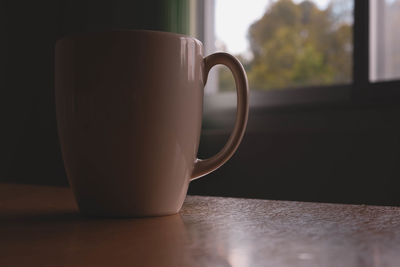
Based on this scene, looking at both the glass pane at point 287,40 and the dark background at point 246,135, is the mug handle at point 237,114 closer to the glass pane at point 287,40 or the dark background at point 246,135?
the dark background at point 246,135

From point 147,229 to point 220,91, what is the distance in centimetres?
159

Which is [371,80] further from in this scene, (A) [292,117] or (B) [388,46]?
(A) [292,117]

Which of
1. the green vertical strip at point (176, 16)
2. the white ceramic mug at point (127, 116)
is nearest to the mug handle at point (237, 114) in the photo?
the white ceramic mug at point (127, 116)

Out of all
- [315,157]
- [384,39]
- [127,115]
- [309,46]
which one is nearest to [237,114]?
[127,115]

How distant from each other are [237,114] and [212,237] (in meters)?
0.16

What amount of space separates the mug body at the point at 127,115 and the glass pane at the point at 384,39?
1.25 meters

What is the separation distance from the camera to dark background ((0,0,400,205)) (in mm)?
1359

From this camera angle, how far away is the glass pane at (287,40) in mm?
1688

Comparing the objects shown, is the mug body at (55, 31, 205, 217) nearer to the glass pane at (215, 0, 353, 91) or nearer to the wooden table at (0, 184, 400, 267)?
the wooden table at (0, 184, 400, 267)

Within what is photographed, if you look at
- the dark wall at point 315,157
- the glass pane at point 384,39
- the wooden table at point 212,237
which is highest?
the glass pane at point 384,39

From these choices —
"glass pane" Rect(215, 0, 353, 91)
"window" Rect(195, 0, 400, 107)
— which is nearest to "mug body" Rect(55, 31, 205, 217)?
"window" Rect(195, 0, 400, 107)

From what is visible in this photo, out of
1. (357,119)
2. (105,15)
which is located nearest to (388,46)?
(357,119)

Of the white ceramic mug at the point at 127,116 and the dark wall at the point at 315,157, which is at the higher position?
the white ceramic mug at the point at 127,116

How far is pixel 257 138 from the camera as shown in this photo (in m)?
1.53
